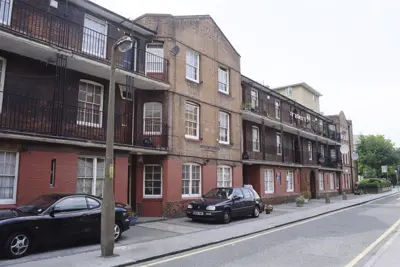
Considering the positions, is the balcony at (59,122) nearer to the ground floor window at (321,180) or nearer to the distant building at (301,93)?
the ground floor window at (321,180)

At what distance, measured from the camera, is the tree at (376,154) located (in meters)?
58.0

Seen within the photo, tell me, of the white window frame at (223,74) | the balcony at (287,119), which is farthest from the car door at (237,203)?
the balcony at (287,119)

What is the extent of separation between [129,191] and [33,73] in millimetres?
6876

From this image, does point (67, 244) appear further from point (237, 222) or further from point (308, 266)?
point (237, 222)

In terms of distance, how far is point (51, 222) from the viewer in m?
8.58

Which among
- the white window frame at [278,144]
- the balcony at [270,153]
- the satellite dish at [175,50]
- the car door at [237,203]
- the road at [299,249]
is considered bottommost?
the road at [299,249]

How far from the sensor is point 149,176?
16.2m

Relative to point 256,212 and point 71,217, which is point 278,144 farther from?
point 71,217

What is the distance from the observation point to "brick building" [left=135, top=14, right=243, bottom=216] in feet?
52.8

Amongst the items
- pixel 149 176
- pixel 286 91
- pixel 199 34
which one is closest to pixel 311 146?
pixel 286 91

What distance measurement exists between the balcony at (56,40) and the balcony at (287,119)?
32.5 ft

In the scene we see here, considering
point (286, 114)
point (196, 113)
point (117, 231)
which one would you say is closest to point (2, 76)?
point (117, 231)

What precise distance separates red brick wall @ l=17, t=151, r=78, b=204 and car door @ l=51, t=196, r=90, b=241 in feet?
8.07

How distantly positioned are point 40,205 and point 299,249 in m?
7.26
